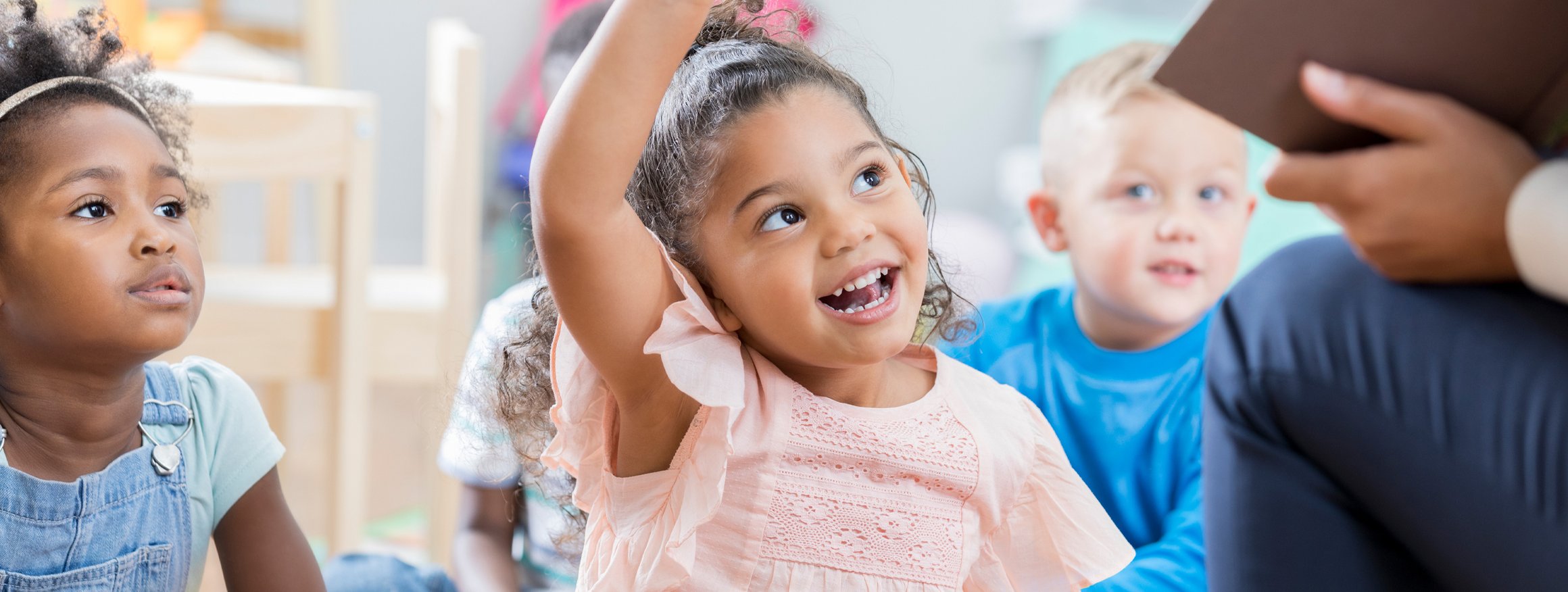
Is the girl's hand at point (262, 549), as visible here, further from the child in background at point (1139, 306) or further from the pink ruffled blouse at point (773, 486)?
the child in background at point (1139, 306)

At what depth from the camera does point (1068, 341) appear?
4.19ft

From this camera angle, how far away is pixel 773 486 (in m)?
0.76

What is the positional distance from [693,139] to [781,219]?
0.25 feet

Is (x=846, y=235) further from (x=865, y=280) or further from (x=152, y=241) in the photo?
(x=152, y=241)

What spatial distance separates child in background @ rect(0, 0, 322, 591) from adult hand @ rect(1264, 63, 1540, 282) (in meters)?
0.70

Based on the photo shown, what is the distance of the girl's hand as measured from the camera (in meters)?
0.87

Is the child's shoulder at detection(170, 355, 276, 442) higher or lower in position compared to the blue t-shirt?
higher

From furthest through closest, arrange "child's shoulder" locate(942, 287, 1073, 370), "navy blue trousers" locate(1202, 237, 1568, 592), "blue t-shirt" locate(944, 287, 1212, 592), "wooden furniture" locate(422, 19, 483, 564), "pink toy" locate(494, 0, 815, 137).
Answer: "pink toy" locate(494, 0, 815, 137) < "wooden furniture" locate(422, 19, 483, 564) < "child's shoulder" locate(942, 287, 1073, 370) < "blue t-shirt" locate(944, 287, 1212, 592) < "navy blue trousers" locate(1202, 237, 1568, 592)

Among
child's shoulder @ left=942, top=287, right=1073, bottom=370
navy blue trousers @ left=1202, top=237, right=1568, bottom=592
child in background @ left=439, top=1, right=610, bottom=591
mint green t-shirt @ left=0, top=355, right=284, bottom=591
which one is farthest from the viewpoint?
child's shoulder @ left=942, top=287, right=1073, bottom=370

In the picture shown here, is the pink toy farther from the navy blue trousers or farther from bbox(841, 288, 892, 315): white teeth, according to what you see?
the navy blue trousers

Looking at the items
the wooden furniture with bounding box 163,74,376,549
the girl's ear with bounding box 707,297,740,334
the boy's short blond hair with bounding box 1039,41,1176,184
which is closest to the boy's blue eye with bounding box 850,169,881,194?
the girl's ear with bounding box 707,297,740,334

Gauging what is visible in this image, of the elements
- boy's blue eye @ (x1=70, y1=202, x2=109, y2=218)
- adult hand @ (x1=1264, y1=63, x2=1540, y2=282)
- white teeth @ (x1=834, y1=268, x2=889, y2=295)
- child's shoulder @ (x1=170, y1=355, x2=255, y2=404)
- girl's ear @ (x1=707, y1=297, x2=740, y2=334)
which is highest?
adult hand @ (x1=1264, y1=63, x2=1540, y2=282)

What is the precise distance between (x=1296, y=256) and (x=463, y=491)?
92 centimetres

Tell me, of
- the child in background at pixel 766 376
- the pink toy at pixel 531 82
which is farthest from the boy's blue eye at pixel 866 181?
the pink toy at pixel 531 82
